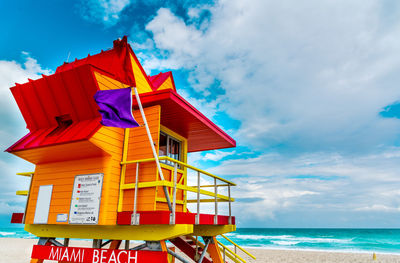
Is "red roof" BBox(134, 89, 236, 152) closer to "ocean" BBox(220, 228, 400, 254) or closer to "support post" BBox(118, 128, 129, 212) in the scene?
"support post" BBox(118, 128, 129, 212)

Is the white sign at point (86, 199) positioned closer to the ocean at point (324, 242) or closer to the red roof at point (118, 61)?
the red roof at point (118, 61)

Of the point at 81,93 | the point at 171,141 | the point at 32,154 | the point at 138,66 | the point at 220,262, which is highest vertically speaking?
the point at 138,66

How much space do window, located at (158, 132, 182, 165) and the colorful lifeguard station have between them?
57 centimetres

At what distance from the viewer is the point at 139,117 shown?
7.30 m

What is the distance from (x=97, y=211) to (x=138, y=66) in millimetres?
4385

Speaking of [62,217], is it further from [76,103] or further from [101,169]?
[76,103]

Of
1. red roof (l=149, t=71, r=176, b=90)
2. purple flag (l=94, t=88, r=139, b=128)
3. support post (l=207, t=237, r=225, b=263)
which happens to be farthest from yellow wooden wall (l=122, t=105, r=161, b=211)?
support post (l=207, t=237, r=225, b=263)

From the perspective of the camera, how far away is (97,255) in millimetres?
6223

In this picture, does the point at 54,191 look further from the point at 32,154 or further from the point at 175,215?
the point at 175,215

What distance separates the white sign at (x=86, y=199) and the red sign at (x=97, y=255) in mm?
676

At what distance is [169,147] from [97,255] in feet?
12.5

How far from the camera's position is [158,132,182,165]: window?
877cm

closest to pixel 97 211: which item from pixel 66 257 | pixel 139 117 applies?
pixel 66 257

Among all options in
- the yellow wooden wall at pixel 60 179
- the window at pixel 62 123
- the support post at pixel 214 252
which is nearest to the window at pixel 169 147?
the yellow wooden wall at pixel 60 179
